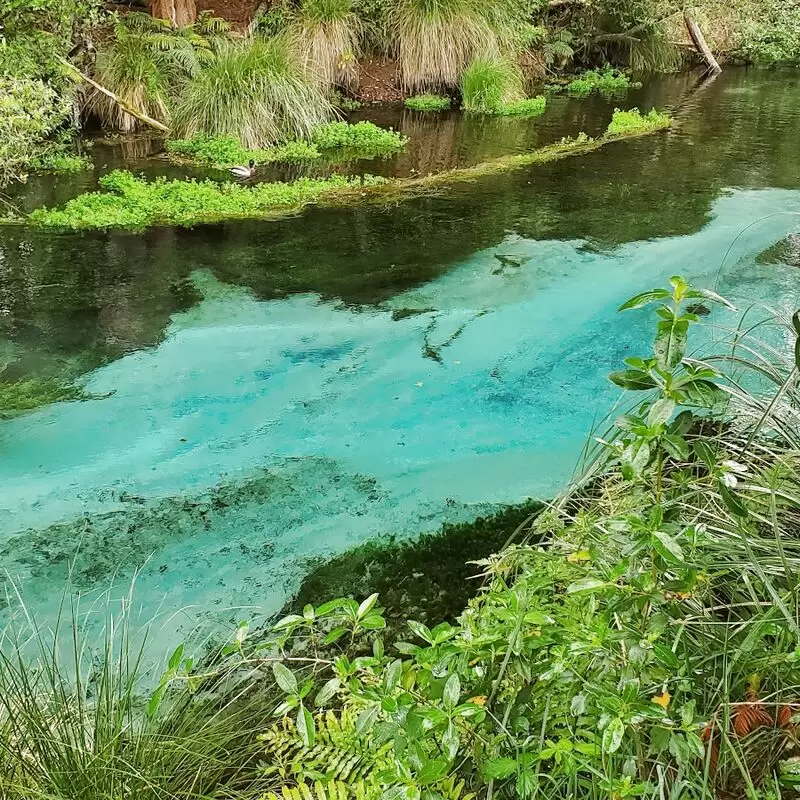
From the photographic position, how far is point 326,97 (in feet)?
29.7

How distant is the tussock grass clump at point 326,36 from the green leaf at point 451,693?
829 centimetres

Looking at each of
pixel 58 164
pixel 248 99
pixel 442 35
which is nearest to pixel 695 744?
pixel 58 164

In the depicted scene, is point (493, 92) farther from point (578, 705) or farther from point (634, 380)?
point (578, 705)

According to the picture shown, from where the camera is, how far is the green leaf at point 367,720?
139 centimetres

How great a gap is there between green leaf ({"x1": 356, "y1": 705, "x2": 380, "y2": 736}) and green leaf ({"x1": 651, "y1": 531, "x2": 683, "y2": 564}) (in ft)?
1.89

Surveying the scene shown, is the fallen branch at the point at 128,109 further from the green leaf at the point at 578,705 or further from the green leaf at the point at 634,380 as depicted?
A: the green leaf at the point at 578,705

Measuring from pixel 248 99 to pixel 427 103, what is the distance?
2705mm

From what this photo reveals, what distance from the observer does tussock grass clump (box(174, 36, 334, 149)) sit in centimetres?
748

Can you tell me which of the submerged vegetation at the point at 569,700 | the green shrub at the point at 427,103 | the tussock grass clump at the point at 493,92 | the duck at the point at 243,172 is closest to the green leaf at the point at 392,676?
the submerged vegetation at the point at 569,700

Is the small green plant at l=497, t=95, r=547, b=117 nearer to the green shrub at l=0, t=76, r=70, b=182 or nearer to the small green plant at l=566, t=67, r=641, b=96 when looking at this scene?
the small green plant at l=566, t=67, r=641, b=96

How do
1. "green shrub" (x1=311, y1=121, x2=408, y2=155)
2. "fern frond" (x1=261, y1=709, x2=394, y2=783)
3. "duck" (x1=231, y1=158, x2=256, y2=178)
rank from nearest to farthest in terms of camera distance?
1. "fern frond" (x1=261, y1=709, x2=394, y2=783)
2. "duck" (x1=231, y1=158, x2=256, y2=178)
3. "green shrub" (x1=311, y1=121, x2=408, y2=155)

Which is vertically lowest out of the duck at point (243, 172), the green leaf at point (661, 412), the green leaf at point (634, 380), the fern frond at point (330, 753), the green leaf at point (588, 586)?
the fern frond at point (330, 753)

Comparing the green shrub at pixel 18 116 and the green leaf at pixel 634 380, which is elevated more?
the green shrub at pixel 18 116

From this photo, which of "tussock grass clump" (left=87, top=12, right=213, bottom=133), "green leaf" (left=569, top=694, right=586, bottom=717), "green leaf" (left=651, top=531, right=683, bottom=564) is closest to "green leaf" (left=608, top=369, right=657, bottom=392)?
"green leaf" (left=651, top=531, right=683, bottom=564)
